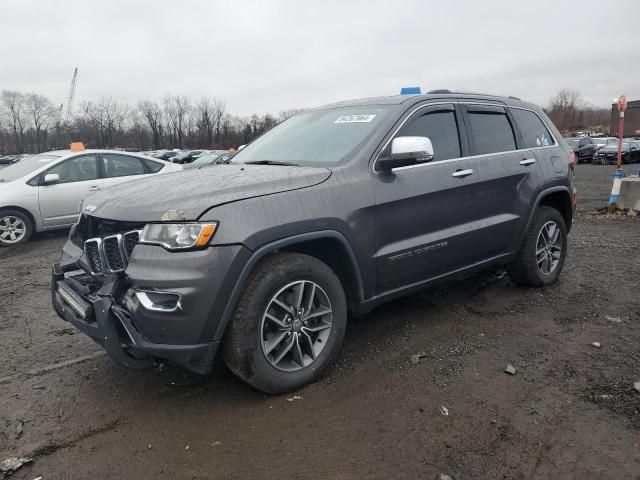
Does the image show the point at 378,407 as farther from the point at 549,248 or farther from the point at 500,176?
the point at 549,248

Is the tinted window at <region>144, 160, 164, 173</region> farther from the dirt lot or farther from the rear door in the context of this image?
the rear door

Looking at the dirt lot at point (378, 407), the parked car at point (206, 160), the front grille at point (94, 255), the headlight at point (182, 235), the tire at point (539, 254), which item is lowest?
the dirt lot at point (378, 407)

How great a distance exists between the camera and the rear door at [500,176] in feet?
13.4

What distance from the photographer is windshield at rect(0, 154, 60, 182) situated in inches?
325

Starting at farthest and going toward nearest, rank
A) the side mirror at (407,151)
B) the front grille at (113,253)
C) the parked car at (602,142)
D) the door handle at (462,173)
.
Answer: the parked car at (602,142) < the door handle at (462,173) < the side mirror at (407,151) < the front grille at (113,253)

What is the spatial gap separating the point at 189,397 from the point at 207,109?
301 ft

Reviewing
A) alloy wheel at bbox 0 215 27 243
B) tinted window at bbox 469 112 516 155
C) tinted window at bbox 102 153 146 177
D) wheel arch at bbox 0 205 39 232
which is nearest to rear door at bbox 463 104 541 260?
tinted window at bbox 469 112 516 155

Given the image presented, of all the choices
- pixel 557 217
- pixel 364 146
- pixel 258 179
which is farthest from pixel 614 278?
pixel 258 179

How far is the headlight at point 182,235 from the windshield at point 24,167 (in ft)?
22.8

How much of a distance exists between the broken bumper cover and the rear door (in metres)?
2.37

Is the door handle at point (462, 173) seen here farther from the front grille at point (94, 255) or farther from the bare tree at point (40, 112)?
the bare tree at point (40, 112)

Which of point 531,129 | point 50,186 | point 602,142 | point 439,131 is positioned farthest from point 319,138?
point 602,142

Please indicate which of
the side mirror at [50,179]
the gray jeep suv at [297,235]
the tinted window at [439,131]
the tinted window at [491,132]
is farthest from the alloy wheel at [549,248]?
the side mirror at [50,179]

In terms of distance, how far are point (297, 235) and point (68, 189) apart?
6.79 m
